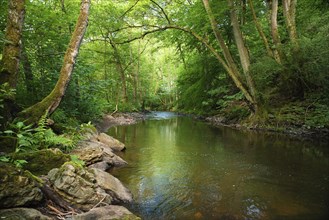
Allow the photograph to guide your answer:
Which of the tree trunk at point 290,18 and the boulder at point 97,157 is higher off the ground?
the tree trunk at point 290,18

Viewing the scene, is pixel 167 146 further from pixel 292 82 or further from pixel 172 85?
pixel 172 85

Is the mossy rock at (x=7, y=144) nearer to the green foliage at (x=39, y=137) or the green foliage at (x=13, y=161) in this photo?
the green foliage at (x=39, y=137)

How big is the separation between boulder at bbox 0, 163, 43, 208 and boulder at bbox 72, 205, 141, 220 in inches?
26.8

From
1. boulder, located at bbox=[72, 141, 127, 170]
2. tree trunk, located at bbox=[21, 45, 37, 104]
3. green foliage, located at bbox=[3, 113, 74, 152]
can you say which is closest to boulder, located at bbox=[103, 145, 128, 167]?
boulder, located at bbox=[72, 141, 127, 170]

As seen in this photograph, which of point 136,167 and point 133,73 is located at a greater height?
point 133,73

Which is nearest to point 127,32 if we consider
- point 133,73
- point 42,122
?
point 133,73

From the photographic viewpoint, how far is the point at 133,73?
2881 cm

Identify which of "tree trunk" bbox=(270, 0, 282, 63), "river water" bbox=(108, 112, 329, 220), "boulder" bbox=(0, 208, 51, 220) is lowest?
"river water" bbox=(108, 112, 329, 220)

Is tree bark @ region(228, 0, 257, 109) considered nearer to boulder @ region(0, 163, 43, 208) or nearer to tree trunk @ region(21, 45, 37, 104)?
tree trunk @ region(21, 45, 37, 104)

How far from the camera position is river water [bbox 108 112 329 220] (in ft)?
14.0

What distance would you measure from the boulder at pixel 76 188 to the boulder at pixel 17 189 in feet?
1.50

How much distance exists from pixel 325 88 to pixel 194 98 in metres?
14.3

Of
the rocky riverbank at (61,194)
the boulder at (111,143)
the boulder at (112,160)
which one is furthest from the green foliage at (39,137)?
the boulder at (111,143)

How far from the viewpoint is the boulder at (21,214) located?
9.91 ft
